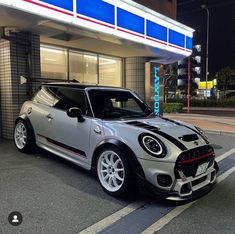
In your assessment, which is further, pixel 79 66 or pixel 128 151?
pixel 79 66

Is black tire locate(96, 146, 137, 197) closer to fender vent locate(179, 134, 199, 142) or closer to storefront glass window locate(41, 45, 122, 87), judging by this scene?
fender vent locate(179, 134, 199, 142)

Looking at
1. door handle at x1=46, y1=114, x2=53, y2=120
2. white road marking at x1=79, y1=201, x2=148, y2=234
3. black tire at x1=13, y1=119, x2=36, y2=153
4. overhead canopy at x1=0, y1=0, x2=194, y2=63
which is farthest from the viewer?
overhead canopy at x1=0, y1=0, x2=194, y2=63

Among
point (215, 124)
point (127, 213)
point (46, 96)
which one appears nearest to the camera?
point (127, 213)

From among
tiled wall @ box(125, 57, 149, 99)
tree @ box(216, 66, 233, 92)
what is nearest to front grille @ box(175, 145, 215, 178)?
tiled wall @ box(125, 57, 149, 99)

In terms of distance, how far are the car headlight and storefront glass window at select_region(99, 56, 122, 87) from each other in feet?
28.8

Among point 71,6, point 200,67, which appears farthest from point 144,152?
point 200,67

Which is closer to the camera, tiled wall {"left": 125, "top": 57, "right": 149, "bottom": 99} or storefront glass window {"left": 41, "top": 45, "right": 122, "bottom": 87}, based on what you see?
storefront glass window {"left": 41, "top": 45, "right": 122, "bottom": 87}

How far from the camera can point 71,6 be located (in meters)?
7.12

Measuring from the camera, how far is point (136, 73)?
42.2ft

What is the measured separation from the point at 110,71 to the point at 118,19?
430 cm

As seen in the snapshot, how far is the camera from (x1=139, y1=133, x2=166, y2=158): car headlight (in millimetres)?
3797

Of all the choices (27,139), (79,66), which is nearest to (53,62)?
(79,66)

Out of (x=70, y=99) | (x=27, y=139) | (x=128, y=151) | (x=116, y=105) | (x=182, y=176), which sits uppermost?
(x=70, y=99)

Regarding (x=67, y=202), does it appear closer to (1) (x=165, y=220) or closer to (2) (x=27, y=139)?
(1) (x=165, y=220)
